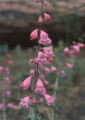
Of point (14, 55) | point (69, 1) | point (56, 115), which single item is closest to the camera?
point (56, 115)

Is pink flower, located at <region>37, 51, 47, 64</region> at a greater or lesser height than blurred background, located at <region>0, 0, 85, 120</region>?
greater

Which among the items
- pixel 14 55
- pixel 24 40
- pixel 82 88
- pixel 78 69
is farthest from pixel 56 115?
pixel 24 40

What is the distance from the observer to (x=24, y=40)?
754cm

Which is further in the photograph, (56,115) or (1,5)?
(1,5)

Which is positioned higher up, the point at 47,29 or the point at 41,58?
the point at 41,58

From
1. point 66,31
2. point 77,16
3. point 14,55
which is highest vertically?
point 77,16

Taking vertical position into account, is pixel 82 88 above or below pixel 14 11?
below

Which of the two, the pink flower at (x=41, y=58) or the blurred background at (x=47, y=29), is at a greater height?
the pink flower at (x=41, y=58)

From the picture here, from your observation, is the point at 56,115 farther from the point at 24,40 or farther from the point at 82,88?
the point at 24,40

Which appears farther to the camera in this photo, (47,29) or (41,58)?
(47,29)

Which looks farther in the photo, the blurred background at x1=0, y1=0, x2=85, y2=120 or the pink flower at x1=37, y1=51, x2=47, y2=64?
the blurred background at x1=0, y1=0, x2=85, y2=120

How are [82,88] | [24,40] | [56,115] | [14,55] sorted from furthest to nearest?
[24,40] → [14,55] → [82,88] → [56,115]

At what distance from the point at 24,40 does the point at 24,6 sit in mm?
1134

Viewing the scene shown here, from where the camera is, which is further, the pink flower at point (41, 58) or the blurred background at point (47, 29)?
the blurred background at point (47, 29)
